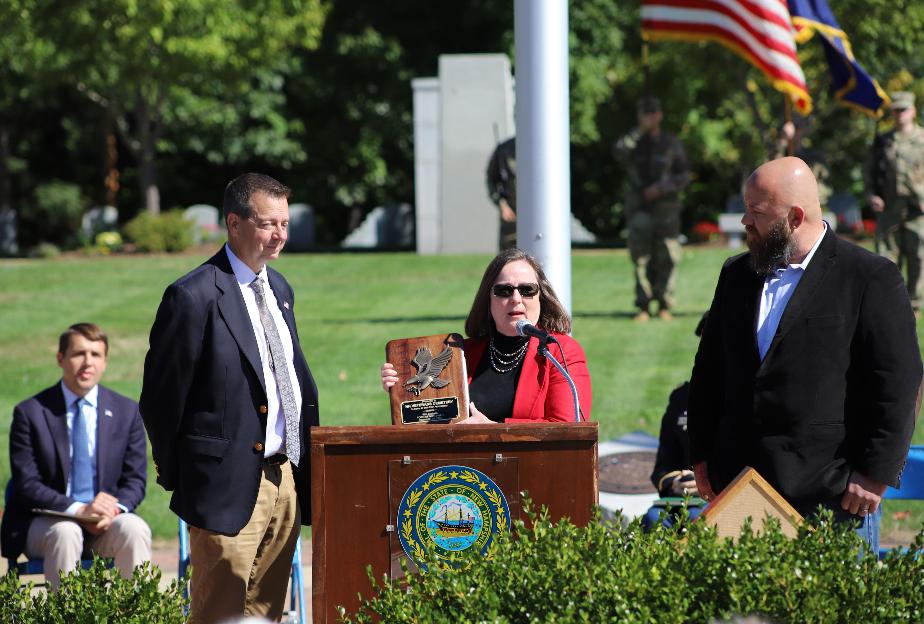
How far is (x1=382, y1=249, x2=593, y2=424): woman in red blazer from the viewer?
193 inches

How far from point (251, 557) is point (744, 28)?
6.96 meters

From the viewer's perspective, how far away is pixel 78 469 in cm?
670

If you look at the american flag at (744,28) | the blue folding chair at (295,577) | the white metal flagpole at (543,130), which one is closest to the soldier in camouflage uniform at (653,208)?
the american flag at (744,28)

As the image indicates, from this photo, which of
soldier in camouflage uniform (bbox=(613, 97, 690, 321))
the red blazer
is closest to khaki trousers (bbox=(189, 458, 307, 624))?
the red blazer

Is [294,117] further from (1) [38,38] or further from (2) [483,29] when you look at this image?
(1) [38,38]

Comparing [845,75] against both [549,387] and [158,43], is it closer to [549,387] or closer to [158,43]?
[549,387]

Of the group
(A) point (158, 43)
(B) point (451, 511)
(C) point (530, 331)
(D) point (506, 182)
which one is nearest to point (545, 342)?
(C) point (530, 331)

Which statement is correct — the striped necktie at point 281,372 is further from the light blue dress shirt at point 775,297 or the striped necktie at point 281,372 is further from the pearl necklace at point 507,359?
the light blue dress shirt at point 775,297

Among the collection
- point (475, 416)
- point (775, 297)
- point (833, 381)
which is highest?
point (775, 297)

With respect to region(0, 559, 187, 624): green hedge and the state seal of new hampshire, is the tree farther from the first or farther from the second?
region(0, 559, 187, 624): green hedge

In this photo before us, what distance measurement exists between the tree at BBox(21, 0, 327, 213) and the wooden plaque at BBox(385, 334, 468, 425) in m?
25.2

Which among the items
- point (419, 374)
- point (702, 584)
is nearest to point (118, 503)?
point (419, 374)

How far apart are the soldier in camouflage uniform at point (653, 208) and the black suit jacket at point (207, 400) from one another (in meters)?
10.4

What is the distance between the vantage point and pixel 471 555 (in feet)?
11.9
